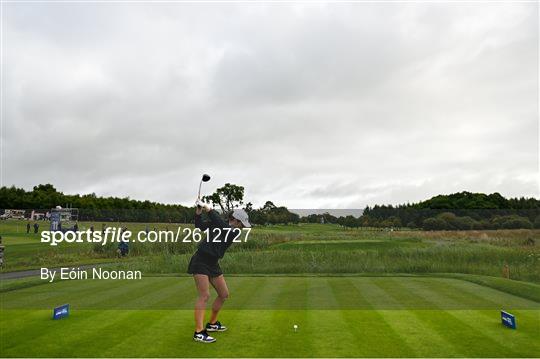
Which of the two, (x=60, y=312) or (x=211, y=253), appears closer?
(x=211, y=253)

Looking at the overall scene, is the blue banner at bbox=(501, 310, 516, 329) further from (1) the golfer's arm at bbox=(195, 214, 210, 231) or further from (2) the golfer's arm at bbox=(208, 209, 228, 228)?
(1) the golfer's arm at bbox=(195, 214, 210, 231)

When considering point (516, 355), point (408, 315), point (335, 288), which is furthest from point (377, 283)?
point (516, 355)

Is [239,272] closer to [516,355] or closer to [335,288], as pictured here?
[335,288]

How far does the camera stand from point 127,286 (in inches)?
692

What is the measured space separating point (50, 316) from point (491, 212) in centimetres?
5801

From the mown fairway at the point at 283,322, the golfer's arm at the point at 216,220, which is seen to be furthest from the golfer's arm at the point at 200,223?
the mown fairway at the point at 283,322

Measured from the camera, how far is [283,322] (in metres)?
10.9

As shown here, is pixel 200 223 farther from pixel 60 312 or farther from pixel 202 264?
pixel 60 312

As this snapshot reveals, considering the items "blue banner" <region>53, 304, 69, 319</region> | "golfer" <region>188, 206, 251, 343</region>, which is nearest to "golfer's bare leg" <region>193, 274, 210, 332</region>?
"golfer" <region>188, 206, 251, 343</region>

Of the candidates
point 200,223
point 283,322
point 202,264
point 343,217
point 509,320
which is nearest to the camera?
point 200,223

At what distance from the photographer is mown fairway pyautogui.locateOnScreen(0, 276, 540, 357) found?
870 cm

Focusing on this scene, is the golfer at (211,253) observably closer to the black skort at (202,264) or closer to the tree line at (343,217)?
the black skort at (202,264)

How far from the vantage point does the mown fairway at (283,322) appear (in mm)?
8703

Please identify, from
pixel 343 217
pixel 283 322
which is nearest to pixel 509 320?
pixel 283 322
